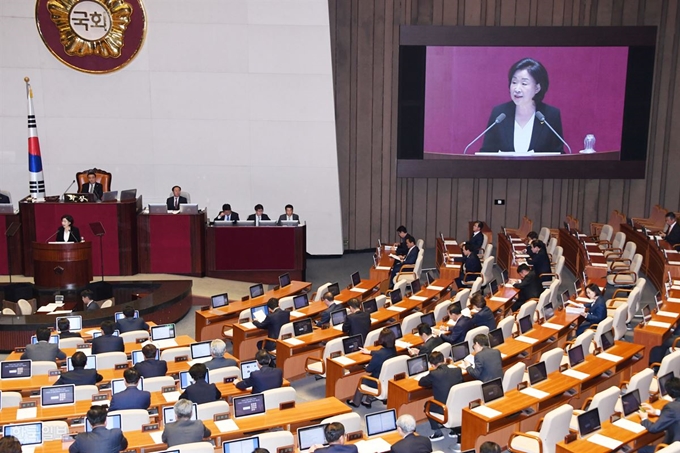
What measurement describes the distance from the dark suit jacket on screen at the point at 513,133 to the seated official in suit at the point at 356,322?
28.5 ft

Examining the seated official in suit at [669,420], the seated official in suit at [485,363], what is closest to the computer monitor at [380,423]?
the seated official in suit at [485,363]

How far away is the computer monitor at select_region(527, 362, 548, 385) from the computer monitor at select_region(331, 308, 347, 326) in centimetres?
326

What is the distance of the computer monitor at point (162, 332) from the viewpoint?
1023 centimetres

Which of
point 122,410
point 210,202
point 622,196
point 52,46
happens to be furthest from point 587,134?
point 122,410

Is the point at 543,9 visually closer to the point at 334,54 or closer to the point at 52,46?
the point at 334,54

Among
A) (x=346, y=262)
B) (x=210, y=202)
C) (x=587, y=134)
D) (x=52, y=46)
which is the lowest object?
(x=346, y=262)

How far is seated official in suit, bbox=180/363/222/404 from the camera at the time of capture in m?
7.86

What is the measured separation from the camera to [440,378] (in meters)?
8.33

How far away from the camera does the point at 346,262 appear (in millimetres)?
17938

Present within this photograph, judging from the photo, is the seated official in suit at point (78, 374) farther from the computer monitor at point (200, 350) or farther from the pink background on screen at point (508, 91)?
the pink background on screen at point (508, 91)

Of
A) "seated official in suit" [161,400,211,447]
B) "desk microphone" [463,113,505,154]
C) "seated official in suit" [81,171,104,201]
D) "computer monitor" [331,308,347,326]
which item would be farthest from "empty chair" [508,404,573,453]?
"desk microphone" [463,113,505,154]

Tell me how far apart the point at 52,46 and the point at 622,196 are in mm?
13382

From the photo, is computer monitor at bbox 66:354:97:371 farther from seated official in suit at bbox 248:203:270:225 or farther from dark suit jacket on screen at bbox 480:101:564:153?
dark suit jacket on screen at bbox 480:101:564:153

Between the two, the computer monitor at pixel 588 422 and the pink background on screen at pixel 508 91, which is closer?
the computer monitor at pixel 588 422
